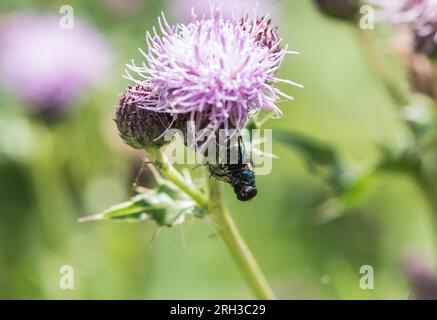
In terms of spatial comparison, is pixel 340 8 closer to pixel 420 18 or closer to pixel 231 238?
pixel 420 18

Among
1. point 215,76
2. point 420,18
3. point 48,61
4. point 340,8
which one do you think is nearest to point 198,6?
point 48,61

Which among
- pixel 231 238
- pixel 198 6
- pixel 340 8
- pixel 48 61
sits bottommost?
pixel 231 238

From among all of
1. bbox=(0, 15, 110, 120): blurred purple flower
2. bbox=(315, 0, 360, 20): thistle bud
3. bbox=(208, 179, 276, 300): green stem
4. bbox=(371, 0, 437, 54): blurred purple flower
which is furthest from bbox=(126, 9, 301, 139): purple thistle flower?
bbox=(0, 15, 110, 120): blurred purple flower

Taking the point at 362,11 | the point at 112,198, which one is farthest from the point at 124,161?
the point at 362,11

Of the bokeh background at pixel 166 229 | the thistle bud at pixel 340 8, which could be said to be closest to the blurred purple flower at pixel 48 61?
the bokeh background at pixel 166 229

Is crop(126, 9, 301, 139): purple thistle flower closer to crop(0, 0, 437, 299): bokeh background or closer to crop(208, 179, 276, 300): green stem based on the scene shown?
crop(208, 179, 276, 300): green stem

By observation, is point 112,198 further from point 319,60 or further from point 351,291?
point 319,60
